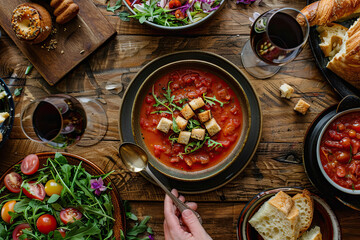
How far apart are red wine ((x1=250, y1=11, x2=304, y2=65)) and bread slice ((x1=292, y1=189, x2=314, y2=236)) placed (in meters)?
1.21

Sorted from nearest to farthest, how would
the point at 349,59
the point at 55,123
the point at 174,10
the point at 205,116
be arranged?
1. the point at 55,123
2. the point at 349,59
3. the point at 205,116
4. the point at 174,10

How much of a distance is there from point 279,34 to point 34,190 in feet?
8.81

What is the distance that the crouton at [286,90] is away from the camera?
9.29 ft

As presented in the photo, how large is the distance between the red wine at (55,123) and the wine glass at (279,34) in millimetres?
1757

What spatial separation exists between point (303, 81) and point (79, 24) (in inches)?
91.8

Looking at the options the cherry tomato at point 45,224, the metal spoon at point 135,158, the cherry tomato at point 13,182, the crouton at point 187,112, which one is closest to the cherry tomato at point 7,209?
the cherry tomato at point 13,182

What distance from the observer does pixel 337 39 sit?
9.14 ft

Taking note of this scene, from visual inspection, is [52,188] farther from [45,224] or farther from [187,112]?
[187,112]

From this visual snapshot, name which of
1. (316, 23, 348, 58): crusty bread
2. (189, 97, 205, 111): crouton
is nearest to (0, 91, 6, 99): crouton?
(189, 97, 205, 111): crouton

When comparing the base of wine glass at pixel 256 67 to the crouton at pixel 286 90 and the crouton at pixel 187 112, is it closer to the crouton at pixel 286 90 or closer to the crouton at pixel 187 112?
the crouton at pixel 286 90

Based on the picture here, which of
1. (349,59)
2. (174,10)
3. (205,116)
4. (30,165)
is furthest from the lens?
(174,10)

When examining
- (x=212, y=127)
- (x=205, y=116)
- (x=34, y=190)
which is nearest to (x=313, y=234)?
(x=212, y=127)

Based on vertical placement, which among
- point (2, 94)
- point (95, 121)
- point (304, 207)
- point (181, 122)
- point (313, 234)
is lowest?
point (313, 234)

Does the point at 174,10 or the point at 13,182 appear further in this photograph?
the point at 174,10
